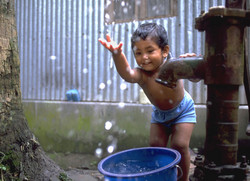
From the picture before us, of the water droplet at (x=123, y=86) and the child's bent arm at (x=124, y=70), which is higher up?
the child's bent arm at (x=124, y=70)

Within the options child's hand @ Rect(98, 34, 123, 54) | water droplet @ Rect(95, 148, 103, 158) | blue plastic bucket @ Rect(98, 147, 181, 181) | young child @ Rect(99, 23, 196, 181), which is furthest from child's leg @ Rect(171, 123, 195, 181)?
water droplet @ Rect(95, 148, 103, 158)

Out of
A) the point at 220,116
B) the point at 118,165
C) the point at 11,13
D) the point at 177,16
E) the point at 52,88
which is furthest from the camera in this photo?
the point at 52,88

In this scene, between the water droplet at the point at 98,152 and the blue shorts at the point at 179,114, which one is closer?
the blue shorts at the point at 179,114

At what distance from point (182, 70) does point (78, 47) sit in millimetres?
4759

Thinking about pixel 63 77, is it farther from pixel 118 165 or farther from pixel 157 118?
pixel 118 165

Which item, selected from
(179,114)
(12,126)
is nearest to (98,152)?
(179,114)

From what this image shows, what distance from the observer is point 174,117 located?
2.79 m

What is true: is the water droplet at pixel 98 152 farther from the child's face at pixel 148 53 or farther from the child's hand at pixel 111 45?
the child's hand at pixel 111 45

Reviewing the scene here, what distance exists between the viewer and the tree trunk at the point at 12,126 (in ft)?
7.58

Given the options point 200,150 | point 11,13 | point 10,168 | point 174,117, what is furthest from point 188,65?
point 200,150

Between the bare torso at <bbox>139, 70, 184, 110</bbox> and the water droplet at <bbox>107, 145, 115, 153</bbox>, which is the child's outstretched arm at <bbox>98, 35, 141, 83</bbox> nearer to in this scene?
the bare torso at <bbox>139, 70, 184, 110</bbox>

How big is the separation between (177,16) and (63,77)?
296 centimetres

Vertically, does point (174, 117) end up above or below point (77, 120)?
above

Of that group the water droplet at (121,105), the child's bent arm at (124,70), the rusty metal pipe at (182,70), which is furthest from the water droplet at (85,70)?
the rusty metal pipe at (182,70)
